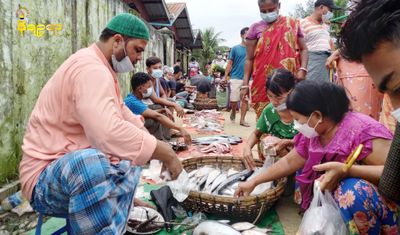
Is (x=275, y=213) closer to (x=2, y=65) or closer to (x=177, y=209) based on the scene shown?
(x=177, y=209)

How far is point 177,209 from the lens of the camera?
3.01 meters

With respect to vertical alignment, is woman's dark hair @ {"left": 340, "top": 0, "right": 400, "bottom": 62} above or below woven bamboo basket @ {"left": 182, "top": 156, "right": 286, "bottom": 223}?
above

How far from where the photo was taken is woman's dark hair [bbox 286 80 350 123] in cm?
234

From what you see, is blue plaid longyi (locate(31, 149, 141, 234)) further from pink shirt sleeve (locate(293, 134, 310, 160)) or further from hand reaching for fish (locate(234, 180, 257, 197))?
pink shirt sleeve (locate(293, 134, 310, 160))

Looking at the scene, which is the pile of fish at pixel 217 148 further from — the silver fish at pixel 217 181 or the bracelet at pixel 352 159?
the bracelet at pixel 352 159

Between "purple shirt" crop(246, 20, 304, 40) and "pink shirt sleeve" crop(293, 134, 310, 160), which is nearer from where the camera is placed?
"pink shirt sleeve" crop(293, 134, 310, 160)

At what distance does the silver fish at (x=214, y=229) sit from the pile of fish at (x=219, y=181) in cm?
67

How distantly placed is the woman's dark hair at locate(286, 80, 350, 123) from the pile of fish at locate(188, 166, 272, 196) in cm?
104

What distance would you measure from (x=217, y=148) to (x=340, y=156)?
3182 millimetres

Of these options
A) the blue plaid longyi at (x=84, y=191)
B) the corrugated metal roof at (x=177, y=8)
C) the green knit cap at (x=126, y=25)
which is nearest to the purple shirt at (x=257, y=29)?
the green knit cap at (x=126, y=25)

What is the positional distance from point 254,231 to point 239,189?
40 centimetres

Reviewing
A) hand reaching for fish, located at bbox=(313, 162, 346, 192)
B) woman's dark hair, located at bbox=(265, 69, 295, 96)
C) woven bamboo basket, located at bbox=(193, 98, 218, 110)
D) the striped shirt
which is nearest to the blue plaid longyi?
hand reaching for fish, located at bbox=(313, 162, 346, 192)

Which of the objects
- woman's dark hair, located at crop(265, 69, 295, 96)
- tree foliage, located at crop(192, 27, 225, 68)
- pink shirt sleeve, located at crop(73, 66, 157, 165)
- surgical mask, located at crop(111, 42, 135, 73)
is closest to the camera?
pink shirt sleeve, located at crop(73, 66, 157, 165)

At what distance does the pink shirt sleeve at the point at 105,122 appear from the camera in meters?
1.85
